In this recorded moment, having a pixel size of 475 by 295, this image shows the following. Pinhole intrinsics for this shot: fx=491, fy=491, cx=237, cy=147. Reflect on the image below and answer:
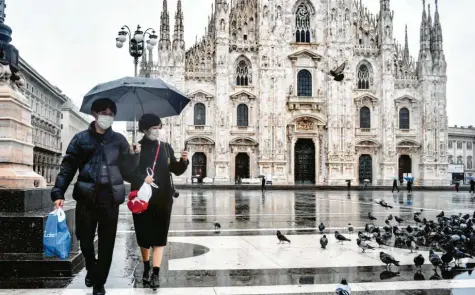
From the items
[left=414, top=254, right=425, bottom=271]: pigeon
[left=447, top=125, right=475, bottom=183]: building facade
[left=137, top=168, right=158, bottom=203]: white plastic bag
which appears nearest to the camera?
[left=137, top=168, right=158, bottom=203]: white plastic bag

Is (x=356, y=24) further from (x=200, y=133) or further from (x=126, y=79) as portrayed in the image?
(x=126, y=79)

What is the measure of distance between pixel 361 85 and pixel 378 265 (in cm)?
4065

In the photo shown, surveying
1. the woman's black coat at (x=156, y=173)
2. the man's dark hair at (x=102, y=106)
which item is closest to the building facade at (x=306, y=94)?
the woman's black coat at (x=156, y=173)

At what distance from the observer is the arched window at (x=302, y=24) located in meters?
45.1

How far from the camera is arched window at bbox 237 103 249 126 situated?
144ft

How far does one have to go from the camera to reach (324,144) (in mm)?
44438

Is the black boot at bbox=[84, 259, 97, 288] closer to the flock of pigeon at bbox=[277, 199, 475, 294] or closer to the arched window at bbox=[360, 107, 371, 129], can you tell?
the flock of pigeon at bbox=[277, 199, 475, 294]

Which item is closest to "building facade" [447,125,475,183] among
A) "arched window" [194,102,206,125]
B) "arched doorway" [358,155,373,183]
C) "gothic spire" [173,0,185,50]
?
"arched doorway" [358,155,373,183]

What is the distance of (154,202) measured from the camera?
5.61 meters

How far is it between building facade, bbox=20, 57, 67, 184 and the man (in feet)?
142

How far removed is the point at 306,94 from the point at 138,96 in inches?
1534

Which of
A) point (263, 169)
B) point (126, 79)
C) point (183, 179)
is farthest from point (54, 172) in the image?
point (126, 79)

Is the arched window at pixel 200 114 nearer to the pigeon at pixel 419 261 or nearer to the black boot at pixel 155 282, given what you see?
the pigeon at pixel 419 261

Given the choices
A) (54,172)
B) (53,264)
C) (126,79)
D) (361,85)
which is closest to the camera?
(53,264)
